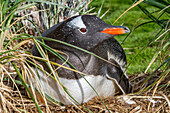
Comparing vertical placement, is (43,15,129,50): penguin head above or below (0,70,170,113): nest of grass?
above

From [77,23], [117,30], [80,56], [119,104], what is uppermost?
[77,23]

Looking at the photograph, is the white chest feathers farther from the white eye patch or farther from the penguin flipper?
the white eye patch

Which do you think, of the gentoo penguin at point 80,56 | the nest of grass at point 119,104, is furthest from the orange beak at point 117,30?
the nest of grass at point 119,104

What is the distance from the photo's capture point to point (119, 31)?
178 centimetres

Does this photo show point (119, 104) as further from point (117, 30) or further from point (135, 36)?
point (135, 36)

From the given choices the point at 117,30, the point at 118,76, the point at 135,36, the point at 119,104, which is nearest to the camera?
the point at 117,30

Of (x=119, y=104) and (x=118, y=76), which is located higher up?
(x=118, y=76)

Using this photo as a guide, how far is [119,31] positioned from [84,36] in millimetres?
252

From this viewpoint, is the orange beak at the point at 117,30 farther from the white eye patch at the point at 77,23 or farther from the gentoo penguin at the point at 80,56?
the white eye patch at the point at 77,23

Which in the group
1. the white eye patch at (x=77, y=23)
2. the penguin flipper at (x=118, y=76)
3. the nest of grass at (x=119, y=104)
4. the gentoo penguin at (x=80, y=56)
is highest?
the white eye patch at (x=77, y=23)

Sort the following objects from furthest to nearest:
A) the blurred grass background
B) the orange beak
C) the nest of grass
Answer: the blurred grass background < the nest of grass < the orange beak

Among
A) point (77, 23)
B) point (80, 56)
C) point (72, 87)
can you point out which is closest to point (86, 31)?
point (77, 23)

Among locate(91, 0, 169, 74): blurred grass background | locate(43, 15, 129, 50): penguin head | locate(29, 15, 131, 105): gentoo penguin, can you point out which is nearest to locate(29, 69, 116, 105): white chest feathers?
locate(29, 15, 131, 105): gentoo penguin

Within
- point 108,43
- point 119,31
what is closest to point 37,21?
point 108,43
